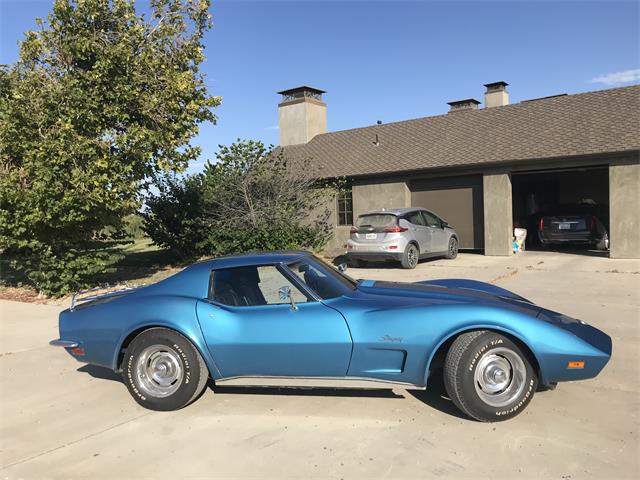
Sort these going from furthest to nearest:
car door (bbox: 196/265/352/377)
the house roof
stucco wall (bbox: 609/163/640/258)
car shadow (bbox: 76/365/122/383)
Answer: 1. the house roof
2. stucco wall (bbox: 609/163/640/258)
3. car shadow (bbox: 76/365/122/383)
4. car door (bbox: 196/265/352/377)

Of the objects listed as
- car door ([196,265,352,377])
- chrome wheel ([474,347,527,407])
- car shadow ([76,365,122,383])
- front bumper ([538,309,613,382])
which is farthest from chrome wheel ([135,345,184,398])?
front bumper ([538,309,613,382])

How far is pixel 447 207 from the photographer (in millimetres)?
16062

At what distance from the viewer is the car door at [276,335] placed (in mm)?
3941

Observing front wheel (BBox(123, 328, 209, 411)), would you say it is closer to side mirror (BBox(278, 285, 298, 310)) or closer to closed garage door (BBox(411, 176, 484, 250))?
side mirror (BBox(278, 285, 298, 310))

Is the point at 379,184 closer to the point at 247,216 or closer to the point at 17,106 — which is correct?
the point at 247,216

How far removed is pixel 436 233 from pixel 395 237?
184cm

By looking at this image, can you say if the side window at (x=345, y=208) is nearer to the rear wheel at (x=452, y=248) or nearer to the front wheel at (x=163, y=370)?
the rear wheel at (x=452, y=248)

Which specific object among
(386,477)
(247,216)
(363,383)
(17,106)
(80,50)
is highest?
(80,50)

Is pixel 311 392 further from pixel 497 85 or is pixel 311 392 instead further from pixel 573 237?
pixel 497 85

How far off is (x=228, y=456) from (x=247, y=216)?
35.6 feet

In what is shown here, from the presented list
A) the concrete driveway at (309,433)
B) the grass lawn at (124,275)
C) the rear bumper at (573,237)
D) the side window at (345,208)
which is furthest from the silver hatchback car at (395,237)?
the concrete driveway at (309,433)

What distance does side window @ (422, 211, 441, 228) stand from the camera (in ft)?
44.7

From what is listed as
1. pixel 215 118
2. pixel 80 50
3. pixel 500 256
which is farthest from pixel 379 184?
pixel 80 50

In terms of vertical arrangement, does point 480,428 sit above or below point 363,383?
below
